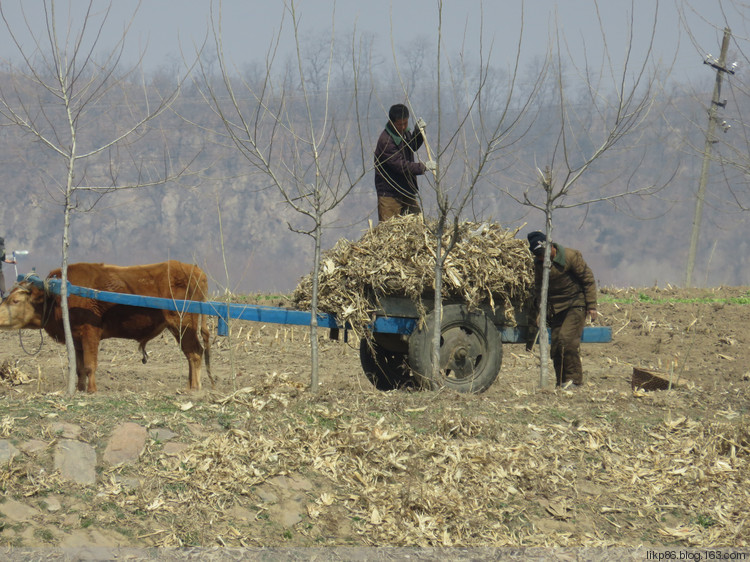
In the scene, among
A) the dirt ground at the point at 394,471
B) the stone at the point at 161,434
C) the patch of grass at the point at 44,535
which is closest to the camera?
the patch of grass at the point at 44,535

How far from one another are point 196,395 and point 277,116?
8.72ft

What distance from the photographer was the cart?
7.85m

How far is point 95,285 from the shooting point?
29.4 feet

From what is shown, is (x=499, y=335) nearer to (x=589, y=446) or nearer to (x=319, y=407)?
(x=589, y=446)

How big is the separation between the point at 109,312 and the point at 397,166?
3715 mm

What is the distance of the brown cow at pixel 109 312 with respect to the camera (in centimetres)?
886

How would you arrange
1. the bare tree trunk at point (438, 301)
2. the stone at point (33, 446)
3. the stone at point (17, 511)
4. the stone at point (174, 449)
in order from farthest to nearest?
the bare tree trunk at point (438, 301) → the stone at point (174, 449) → the stone at point (33, 446) → the stone at point (17, 511)

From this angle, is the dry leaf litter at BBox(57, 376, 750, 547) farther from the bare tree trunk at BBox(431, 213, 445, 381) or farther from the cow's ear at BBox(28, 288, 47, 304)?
the cow's ear at BBox(28, 288, 47, 304)

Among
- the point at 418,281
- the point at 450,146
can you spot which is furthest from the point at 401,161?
Answer: the point at 418,281

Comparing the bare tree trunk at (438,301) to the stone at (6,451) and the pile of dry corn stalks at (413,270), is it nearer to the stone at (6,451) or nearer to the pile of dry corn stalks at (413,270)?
the pile of dry corn stalks at (413,270)

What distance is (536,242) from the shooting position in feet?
28.2

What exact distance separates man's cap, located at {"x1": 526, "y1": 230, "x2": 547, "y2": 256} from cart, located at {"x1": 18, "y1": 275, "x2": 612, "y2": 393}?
2.16ft

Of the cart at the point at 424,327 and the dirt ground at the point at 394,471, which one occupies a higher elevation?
the cart at the point at 424,327

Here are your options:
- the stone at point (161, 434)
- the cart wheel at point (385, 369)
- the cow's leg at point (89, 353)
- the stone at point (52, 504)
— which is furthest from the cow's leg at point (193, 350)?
the stone at point (52, 504)
